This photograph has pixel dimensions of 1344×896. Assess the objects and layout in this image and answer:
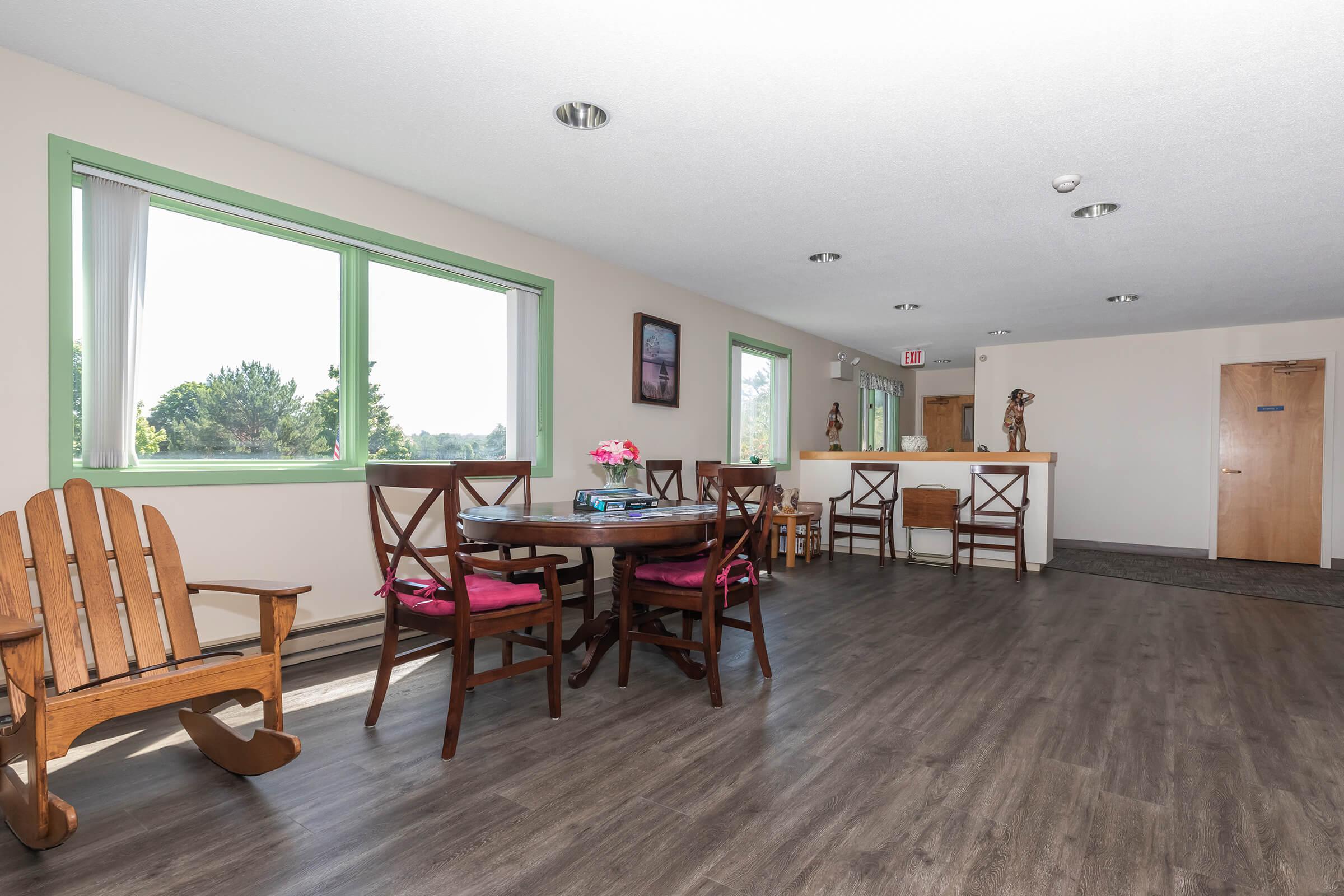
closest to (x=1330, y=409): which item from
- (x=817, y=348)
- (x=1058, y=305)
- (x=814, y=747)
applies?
(x=1058, y=305)

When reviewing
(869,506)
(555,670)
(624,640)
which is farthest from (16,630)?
(869,506)

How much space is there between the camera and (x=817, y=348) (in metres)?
7.94

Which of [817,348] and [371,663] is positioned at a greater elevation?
[817,348]

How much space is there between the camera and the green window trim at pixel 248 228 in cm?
257

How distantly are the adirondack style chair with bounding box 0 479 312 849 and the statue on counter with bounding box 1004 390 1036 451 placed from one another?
20.5 ft

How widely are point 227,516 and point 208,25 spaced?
1.90 metres

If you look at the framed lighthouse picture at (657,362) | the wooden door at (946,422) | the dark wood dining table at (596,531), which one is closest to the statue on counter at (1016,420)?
the framed lighthouse picture at (657,362)

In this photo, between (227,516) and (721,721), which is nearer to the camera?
(721,721)

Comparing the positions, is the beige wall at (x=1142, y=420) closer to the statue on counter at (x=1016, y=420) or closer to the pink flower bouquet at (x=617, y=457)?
the statue on counter at (x=1016, y=420)

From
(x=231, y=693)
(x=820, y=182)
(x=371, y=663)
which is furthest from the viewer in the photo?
(x=820, y=182)

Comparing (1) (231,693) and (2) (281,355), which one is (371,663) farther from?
(2) (281,355)

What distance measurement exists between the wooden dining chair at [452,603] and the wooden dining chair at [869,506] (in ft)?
14.4

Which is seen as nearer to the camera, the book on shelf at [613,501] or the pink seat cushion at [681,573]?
the pink seat cushion at [681,573]

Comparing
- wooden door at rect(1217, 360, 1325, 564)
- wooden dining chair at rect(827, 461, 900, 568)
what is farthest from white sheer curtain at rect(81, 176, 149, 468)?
wooden door at rect(1217, 360, 1325, 564)
